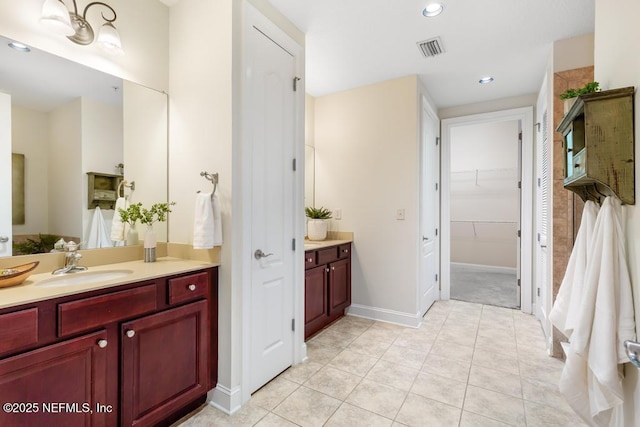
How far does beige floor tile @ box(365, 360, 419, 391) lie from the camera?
7.00ft

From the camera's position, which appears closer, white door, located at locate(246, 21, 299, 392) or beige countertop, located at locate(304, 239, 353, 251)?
white door, located at locate(246, 21, 299, 392)

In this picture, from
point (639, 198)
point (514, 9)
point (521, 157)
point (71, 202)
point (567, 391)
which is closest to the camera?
point (639, 198)

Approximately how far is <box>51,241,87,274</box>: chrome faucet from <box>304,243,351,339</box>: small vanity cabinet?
1621 mm

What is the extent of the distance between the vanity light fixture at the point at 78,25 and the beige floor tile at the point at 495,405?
10.1ft

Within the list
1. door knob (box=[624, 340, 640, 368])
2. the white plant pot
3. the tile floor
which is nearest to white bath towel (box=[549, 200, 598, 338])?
door knob (box=[624, 340, 640, 368])

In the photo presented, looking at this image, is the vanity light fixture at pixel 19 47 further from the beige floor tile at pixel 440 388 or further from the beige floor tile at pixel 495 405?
the beige floor tile at pixel 495 405

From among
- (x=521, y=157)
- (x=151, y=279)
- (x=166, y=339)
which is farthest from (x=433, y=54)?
(x=166, y=339)

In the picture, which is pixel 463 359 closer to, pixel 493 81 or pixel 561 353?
pixel 561 353

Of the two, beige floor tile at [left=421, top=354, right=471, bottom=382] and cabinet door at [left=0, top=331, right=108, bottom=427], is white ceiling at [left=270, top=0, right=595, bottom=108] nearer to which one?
cabinet door at [left=0, top=331, right=108, bottom=427]

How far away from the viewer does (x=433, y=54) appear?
2.73 meters

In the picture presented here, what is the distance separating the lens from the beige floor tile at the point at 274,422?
5.61ft

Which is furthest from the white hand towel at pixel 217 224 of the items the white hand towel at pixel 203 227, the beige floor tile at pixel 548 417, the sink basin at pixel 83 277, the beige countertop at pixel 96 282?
the beige floor tile at pixel 548 417

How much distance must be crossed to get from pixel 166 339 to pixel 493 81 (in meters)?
3.82

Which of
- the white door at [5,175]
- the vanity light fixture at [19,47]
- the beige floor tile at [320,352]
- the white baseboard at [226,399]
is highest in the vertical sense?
the vanity light fixture at [19,47]
